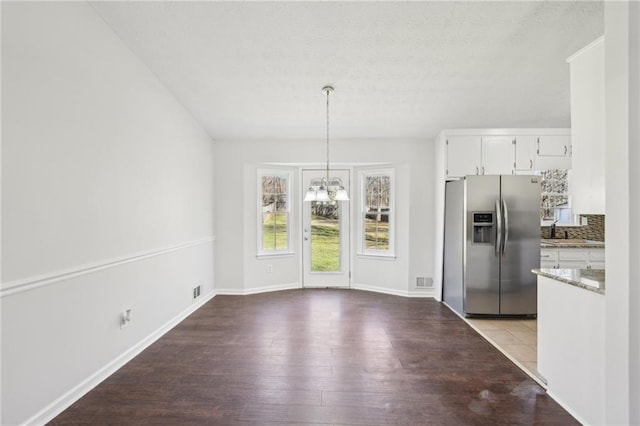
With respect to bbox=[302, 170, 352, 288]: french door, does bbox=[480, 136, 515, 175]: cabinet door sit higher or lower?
higher

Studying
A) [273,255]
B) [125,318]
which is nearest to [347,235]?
[273,255]

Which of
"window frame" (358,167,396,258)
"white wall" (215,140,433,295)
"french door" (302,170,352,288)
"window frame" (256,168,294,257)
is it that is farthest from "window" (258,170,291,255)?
"window frame" (358,167,396,258)

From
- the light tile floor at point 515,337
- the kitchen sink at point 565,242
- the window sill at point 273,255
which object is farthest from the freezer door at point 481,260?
the window sill at point 273,255

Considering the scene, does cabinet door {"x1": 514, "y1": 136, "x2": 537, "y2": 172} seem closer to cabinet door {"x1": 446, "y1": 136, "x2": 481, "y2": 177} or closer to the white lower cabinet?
cabinet door {"x1": 446, "y1": 136, "x2": 481, "y2": 177}

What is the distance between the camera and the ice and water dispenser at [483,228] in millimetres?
3445

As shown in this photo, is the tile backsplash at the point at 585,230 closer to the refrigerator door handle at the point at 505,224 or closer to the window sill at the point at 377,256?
the refrigerator door handle at the point at 505,224

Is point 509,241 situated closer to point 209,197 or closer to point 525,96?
point 525,96

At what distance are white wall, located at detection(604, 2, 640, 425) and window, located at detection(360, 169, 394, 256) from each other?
10.4 feet

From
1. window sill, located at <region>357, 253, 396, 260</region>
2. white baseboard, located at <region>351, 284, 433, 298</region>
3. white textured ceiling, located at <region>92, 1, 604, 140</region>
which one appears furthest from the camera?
window sill, located at <region>357, 253, 396, 260</region>

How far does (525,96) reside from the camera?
3.20 metres

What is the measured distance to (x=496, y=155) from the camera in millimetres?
3850

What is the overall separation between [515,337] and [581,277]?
1.50 meters

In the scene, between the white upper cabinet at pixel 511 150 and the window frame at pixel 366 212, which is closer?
the white upper cabinet at pixel 511 150

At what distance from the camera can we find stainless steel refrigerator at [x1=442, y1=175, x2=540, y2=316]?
340cm
